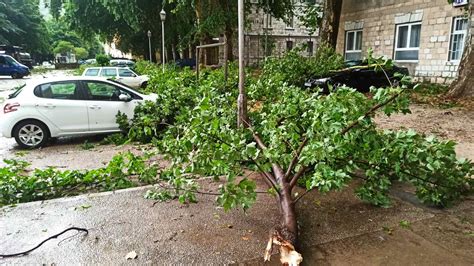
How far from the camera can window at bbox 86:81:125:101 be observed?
8.36 metres

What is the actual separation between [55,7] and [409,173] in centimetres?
3409

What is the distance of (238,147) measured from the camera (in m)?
3.58

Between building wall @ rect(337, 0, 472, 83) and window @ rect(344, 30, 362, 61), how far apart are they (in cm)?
47

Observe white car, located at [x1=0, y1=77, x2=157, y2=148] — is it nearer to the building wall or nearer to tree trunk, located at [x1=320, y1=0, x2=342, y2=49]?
tree trunk, located at [x1=320, y1=0, x2=342, y2=49]

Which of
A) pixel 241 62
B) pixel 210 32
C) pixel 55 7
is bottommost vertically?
pixel 241 62

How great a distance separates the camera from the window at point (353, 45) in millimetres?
21641

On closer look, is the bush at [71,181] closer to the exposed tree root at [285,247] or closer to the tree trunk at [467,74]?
the exposed tree root at [285,247]

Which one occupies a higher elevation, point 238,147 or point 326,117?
point 326,117

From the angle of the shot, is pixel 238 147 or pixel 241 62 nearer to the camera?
pixel 238 147

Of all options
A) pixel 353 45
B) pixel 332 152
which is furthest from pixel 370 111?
pixel 353 45

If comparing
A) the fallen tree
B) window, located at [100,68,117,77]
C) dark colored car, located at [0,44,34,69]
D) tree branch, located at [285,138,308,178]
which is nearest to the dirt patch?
the fallen tree

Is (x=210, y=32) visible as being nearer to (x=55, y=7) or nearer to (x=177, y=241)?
(x=177, y=241)

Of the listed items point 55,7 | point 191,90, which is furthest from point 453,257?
point 55,7

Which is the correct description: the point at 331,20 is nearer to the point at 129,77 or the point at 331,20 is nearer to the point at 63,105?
the point at 129,77
